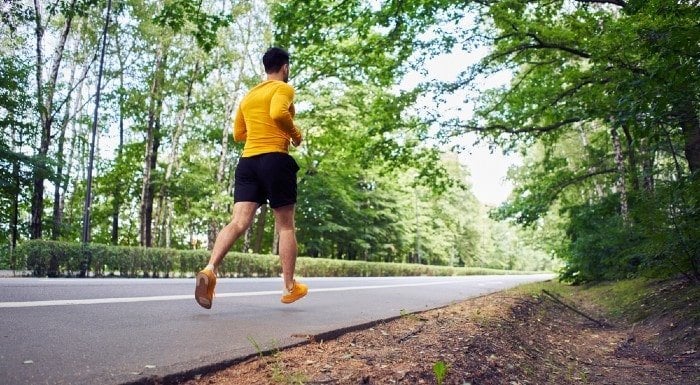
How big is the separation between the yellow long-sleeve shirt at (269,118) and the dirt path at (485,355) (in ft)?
5.70

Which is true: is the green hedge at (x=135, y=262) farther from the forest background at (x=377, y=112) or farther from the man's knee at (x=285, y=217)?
the man's knee at (x=285, y=217)

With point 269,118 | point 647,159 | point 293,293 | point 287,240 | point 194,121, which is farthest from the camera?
point 194,121

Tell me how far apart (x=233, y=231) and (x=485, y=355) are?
2.20 metres

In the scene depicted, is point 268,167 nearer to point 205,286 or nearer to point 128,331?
point 205,286

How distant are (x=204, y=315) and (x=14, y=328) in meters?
1.47

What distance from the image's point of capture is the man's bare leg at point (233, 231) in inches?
157

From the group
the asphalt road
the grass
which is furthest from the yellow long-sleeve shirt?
the grass

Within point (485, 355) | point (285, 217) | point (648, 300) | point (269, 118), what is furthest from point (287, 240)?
point (648, 300)

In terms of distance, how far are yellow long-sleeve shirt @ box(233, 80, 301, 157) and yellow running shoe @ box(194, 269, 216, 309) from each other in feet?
3.52

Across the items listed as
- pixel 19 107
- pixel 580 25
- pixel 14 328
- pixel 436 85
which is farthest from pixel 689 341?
pixel 19 107

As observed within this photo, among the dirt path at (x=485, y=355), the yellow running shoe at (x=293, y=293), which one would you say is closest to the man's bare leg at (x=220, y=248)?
the yellow running shoe at (x=293, y=293)

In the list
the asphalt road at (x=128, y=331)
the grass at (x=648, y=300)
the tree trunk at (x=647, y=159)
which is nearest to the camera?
the asphalt road at (x=128, y=331)

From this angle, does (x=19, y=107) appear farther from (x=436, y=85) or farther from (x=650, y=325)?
(x=650, y=325)

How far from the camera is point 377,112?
11812 mm
